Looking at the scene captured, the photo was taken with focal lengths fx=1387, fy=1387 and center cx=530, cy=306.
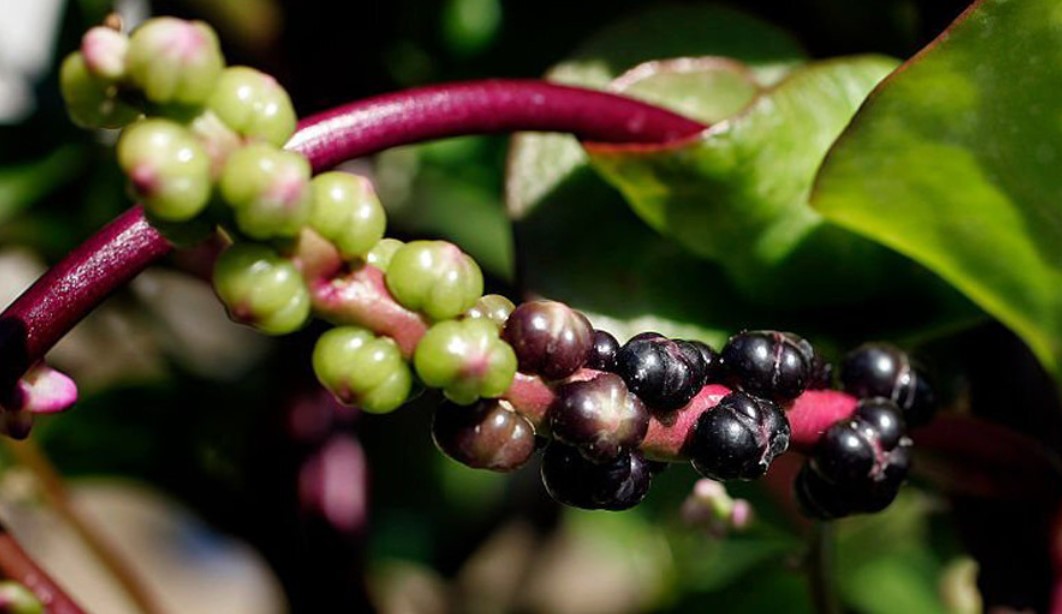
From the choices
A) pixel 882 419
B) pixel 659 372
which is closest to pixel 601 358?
pixel 659 372

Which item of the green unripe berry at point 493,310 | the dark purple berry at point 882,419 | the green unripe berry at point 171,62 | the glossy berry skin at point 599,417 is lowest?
the dark purple berry at point 882,419

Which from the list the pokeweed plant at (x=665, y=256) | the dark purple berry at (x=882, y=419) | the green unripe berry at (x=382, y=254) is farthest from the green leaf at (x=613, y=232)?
the green unripe berry at (x=382, y=254)

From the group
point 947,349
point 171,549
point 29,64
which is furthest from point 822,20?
point 171,549

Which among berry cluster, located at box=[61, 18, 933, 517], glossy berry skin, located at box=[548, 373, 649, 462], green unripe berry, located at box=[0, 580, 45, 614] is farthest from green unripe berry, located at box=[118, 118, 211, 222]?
green unripe berry, located at box=[0, 580, 45, 614]

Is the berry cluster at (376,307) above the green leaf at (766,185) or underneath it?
above

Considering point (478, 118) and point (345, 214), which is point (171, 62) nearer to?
point (345, 214)

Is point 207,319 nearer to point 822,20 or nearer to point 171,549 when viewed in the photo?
point 171,549

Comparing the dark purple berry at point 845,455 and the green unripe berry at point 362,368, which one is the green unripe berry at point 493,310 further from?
the dark purple berry at point 845,455

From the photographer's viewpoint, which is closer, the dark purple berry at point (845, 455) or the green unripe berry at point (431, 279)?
the green unripe berry at point (431, 279)
